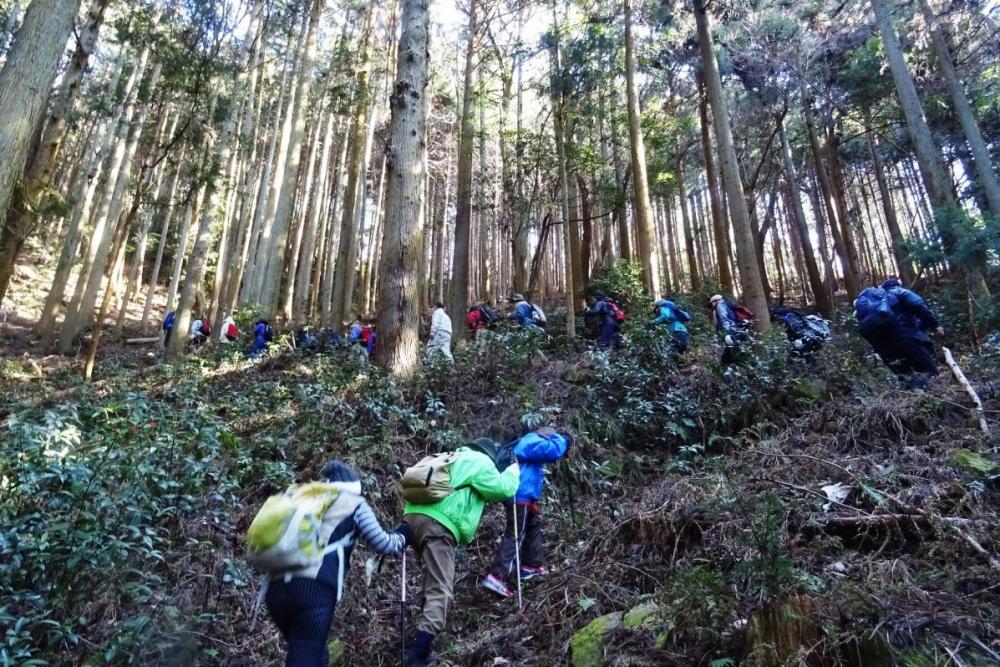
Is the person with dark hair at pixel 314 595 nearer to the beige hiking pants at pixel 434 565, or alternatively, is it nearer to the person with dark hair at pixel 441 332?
the beige hiking pants at pixel 434 565

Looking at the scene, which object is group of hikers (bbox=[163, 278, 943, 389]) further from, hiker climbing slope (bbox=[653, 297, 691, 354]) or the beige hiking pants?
the beige hiking pants

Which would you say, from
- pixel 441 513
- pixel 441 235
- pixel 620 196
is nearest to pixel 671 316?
pixel 620 196

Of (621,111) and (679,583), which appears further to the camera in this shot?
(621,111)

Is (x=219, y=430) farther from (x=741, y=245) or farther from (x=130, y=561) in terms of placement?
(x=741, y=245)

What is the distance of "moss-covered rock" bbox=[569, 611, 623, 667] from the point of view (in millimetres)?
3010

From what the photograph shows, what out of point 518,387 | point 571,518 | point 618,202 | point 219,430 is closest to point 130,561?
point 219,430

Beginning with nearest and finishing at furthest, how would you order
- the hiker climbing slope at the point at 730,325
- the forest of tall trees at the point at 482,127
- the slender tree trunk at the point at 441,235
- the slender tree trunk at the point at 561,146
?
the hiker climbing slope at the point at 730,325 → the forest of tall trees at the point at 482,127 → the slender tree trunk at the point at 561,146 → the slender tree trunk at the point at 441,235

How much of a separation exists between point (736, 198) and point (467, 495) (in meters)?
7.77

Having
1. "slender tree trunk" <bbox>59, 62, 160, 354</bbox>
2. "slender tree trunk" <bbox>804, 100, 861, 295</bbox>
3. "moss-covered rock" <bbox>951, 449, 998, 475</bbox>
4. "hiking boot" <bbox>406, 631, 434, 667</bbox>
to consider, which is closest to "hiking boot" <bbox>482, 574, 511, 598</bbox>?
"hiking boot" <bbox>406, 631, 434, 667</bbox>

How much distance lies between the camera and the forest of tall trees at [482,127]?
8188 millimetres

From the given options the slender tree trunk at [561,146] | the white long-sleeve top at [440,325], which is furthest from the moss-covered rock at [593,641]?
the slender tree trunk at [561,146]

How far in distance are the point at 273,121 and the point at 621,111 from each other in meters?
15.3

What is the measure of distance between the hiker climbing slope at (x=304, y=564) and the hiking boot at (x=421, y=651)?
2.16 ft

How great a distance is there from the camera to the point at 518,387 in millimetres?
7422
